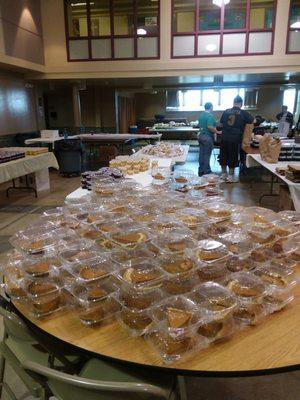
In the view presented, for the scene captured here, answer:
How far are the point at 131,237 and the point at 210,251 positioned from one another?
0.39 metres

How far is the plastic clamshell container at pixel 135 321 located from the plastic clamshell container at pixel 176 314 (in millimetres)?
28

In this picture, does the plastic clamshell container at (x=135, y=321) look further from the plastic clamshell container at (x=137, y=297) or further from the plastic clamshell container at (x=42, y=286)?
the plastic clamshell container at (x=42, y=286)

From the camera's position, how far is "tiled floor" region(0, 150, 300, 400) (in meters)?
1.76

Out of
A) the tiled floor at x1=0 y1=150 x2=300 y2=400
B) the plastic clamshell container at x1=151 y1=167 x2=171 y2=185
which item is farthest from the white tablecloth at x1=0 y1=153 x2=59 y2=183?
the plastic clamshell container at x1=151 y1=167 x2=171 y2=185

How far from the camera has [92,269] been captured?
51.4 inches

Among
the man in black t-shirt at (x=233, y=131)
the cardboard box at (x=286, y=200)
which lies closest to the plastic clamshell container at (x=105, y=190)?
the cardboard box at (x=286, y=200)

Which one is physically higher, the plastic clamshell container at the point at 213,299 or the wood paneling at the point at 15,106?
the wood paneling at the point at 15,106

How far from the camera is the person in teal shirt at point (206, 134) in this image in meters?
7.23

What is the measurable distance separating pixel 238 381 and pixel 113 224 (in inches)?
46.2

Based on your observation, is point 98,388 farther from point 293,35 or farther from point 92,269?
point 293,35

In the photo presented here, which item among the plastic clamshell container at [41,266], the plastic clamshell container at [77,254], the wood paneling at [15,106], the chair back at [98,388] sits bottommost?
the chair back at [98,388]

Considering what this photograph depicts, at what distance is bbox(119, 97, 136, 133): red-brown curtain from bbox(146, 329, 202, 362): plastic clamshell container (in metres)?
14.0

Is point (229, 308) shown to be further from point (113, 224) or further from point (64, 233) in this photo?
point (64, 233)

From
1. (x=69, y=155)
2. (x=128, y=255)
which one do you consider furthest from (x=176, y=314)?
(x=69, y=155)
